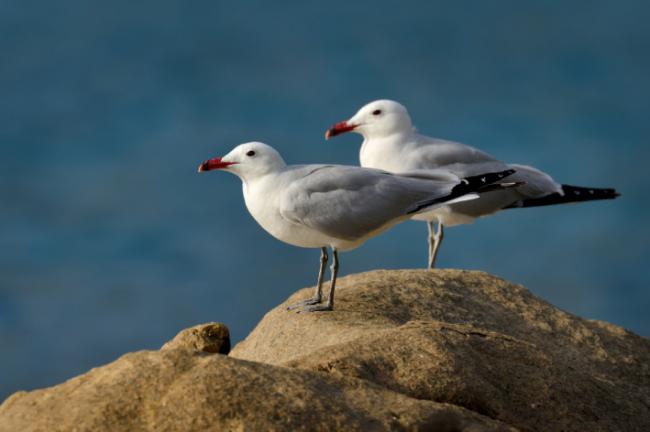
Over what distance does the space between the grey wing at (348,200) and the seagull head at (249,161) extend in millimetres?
321

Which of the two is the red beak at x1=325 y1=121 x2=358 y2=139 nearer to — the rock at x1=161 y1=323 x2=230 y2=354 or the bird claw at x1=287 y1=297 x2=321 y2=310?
the bird claw at x1=287 y1=297 x2=321 y2=310

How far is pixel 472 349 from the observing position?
625 centimetres

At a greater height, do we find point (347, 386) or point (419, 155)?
point (419, 155)

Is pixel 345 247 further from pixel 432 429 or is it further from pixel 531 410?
pixel 432 429

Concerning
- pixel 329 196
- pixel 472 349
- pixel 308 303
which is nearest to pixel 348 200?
pixel 329 196

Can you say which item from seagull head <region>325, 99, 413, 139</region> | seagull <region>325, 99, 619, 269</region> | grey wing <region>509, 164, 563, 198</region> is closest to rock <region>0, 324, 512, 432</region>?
seagull <region>325, 99, 619, 269</region>

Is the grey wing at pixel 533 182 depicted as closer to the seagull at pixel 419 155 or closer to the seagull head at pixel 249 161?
the seagull at pixel 419 155

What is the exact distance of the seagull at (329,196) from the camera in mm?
8109

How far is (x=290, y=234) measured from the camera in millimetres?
8266

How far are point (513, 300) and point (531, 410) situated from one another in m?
3.59

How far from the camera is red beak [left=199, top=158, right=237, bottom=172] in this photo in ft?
27.9

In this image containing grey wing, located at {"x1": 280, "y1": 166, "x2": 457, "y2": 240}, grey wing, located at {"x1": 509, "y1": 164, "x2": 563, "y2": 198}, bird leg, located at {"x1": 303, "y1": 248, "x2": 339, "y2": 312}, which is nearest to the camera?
grey wing, located at {"x1": 280, "y1": 166, "x2": 457, "y2": 240}

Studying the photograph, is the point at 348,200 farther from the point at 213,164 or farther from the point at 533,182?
the point at 533,182

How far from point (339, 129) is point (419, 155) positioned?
0.93 metres
